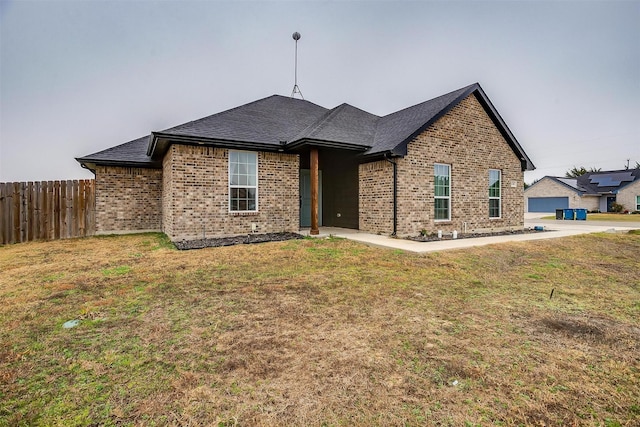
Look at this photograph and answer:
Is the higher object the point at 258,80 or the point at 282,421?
the point at 258,80

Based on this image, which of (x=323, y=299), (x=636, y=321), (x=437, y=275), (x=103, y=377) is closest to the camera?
(x=103, y=377)

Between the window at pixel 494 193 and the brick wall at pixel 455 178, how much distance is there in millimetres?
256

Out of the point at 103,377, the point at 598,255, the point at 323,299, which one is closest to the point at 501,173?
the point at 598,255

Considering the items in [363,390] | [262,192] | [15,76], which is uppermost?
[15,76]

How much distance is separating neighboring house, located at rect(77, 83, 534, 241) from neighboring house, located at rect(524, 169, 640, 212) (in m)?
30.3

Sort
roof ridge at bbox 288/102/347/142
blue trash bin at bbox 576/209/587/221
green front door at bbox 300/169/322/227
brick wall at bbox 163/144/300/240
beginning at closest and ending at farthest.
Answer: brick wall at bbox 163/144/300/240, roof ridge at bbox 288/102/347/142, green front door at bbox 300/169/322/227, blue trash bin at bbox 576/209/587/221

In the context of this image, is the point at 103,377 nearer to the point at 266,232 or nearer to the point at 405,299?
the point at 405,299

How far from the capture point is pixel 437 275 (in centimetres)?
532

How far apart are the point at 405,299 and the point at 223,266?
3625 millimetres

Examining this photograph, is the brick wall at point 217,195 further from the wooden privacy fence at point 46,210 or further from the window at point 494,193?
the window at point 494,193

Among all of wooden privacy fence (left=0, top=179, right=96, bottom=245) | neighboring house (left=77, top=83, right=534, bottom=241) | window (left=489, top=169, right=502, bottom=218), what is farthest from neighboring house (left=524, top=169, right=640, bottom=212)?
A: wooden privacy fence (left=0, top=179, right=96, bottom=245)

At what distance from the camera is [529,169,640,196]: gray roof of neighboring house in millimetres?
36219

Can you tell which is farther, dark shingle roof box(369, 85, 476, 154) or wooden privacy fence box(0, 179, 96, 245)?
dark shingle roof box(369, 85, 476, 154)

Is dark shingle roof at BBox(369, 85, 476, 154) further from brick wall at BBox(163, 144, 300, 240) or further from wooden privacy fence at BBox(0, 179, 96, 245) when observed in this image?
wooden privacy fence at BBox(0, 179, 96, 245)
